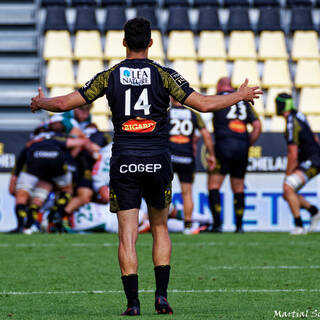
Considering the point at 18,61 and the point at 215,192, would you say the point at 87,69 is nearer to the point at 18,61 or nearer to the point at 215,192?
the point at 18,61

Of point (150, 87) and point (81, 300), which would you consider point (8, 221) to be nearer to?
point (81, 300)

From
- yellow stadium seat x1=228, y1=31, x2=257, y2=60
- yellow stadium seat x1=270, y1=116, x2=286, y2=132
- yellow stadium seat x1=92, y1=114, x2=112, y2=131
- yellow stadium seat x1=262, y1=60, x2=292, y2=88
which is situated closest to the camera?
yellow stadium seat x1=92, y1=114, x2=112, y2=131

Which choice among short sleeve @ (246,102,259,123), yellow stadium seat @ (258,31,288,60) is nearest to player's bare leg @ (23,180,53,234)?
short sleeve @ (246,102,259,123)

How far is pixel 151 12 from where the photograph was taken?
22.5 metres

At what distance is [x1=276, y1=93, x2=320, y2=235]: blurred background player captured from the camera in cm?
1136

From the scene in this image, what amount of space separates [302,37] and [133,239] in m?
18.5

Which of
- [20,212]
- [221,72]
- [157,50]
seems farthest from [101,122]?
[20,212]

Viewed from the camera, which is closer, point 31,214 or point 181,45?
point 31,214

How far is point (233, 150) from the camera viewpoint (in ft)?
38.7

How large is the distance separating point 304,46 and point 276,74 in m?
1.29

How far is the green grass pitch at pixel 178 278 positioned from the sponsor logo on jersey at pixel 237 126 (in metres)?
1.91

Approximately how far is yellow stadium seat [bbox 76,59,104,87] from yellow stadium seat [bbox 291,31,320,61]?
5091 mm

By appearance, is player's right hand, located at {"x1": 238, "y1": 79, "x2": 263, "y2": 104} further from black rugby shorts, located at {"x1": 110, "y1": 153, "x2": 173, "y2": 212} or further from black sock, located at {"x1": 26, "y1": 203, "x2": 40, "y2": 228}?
black sock, located at {"x1": 26, "y1": 203, "x2": 40, "y2": 228}

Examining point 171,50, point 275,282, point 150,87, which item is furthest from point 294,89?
point 150,87
